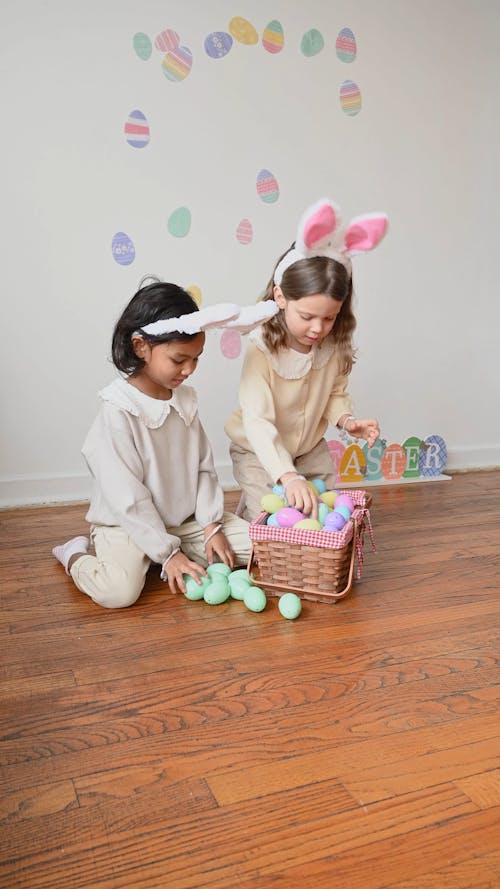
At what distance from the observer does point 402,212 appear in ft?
9.16

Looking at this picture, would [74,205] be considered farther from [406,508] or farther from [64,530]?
[406,508]

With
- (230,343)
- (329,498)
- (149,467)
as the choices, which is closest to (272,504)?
(329,498)

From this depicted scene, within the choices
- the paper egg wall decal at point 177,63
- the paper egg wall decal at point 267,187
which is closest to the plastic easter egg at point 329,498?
the paper egg wall decal at point 267,187

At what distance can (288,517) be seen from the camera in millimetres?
1599

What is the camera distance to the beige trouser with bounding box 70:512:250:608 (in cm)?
158

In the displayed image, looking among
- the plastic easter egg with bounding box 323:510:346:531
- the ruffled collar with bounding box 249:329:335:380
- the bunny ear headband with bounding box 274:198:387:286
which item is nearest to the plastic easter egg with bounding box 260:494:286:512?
the plastic easter egg with bounding box 323:510:346:531

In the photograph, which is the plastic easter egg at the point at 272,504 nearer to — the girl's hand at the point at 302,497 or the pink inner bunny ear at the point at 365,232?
the girl's hand at the point at 302,497

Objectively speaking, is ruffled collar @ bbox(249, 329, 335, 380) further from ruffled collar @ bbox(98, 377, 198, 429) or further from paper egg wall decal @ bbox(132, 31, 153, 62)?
paper egg wall decal @ bbox(132, 31, 153, 62)

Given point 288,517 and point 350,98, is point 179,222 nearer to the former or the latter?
point 350,98

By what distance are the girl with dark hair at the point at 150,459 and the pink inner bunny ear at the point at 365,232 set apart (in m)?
0.32

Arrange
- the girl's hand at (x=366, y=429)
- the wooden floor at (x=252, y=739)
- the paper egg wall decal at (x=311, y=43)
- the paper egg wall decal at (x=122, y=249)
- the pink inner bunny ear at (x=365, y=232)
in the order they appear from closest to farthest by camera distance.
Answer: the wooden floor at (x=252, y=739) < the pink inner bunny ear at (x=365, y=232) < the girl's hand at (x=366, y=429) < the paper egg wall decal at (x=122, y=249) < the paper egg wall decal at (x=311, y=43)

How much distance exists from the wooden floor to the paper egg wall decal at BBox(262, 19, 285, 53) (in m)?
1.82

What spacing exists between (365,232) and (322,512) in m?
0.66

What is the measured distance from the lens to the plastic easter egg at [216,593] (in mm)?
1579
